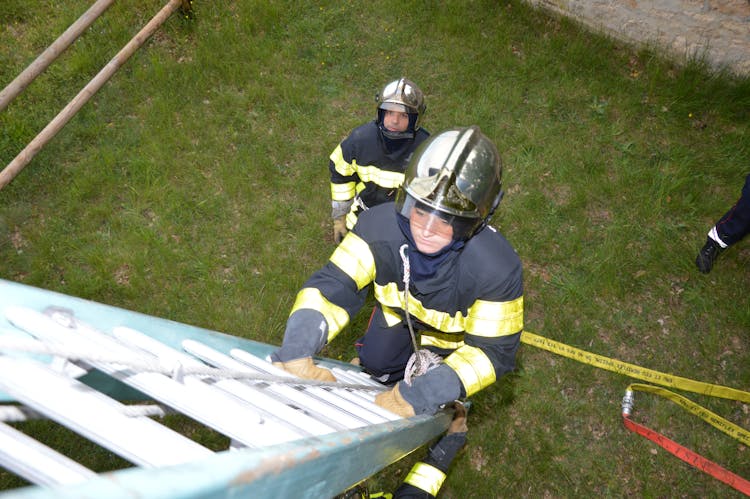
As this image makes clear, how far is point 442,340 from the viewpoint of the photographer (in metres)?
2.90

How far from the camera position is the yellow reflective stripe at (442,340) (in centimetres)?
285

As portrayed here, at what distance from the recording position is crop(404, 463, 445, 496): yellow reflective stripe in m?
2.93

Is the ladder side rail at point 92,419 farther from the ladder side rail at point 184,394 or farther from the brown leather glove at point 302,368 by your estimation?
the brown leather glove at point 302,368

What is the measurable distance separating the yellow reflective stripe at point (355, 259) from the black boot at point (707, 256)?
3147 millimetres

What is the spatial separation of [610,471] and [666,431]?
21.4 inches

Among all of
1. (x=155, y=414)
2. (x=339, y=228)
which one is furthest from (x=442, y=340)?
(x=155, y=414)

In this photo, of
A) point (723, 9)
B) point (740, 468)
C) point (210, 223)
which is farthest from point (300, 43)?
point (740, 468)

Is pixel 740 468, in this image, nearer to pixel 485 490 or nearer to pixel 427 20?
pixel 485 490

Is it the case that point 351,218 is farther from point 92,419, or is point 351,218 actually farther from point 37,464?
point 37,464

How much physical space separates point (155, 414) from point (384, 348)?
1803 mm

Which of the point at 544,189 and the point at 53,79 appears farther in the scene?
the point at 53,79

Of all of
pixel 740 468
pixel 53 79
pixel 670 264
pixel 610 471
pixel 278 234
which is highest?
pixel 53 79

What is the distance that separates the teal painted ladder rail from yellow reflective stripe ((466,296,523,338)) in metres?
0.57

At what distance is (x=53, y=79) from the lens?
5.47 metres
